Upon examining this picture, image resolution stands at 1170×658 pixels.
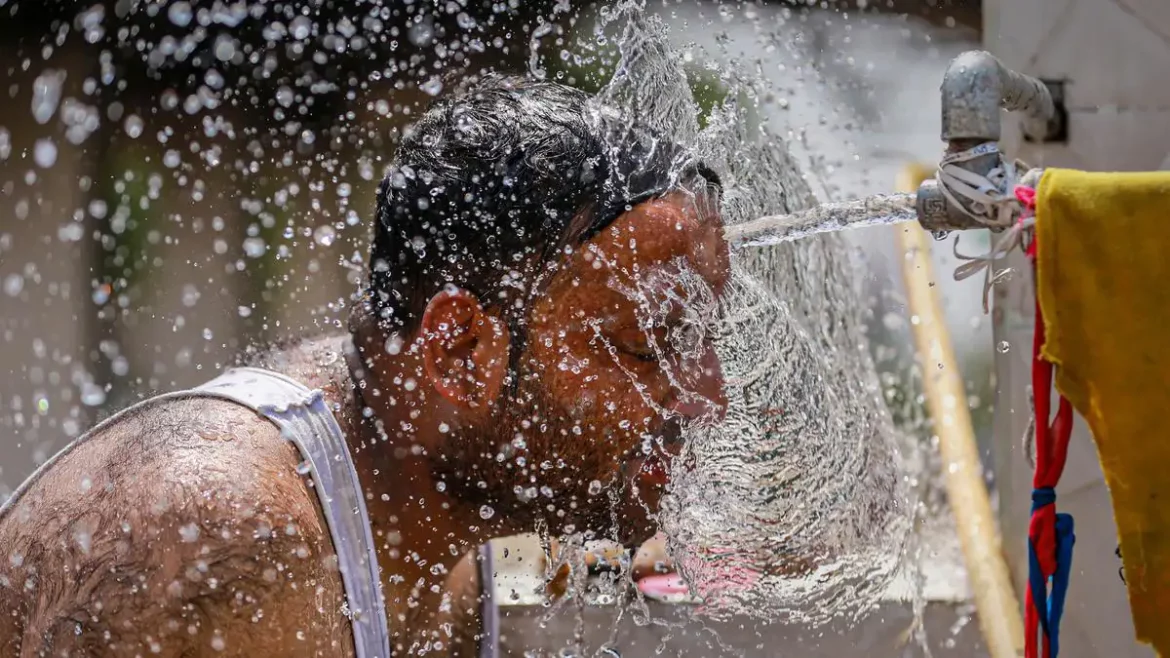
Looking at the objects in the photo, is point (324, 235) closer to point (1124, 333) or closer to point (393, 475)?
point (393, 475)

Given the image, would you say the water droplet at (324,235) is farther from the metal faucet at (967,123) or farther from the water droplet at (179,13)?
the metal faucet at (967,123)

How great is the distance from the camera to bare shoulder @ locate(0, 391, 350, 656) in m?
0.86

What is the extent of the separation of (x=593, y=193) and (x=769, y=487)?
0.59 meters

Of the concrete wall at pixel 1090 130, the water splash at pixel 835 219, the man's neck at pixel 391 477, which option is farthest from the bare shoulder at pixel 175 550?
the concrete wall at pixel 1090 130

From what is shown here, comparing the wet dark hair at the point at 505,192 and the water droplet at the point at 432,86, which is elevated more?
the water droplet at the point at 432,86

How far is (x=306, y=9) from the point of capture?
6.35 ft

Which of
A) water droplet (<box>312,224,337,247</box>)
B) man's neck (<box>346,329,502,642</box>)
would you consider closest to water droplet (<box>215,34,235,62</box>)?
water droplet (<box>312,224,337,247</box>)

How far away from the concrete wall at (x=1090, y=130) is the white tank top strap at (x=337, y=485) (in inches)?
28.8

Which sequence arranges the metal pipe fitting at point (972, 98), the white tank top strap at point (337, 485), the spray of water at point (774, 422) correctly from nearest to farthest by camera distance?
the metal pipe fitting at point (972, 98)
the white tank top strap at point (337, 485)
the spray of water at point (774, 422)

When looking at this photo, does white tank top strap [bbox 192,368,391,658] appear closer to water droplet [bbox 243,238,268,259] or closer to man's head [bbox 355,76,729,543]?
man's head [bbox 355,76,729,543]

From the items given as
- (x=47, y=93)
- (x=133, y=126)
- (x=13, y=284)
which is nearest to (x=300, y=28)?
(x=133, y=126)

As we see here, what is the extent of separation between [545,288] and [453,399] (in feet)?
0.57

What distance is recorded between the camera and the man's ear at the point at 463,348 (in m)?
1.11

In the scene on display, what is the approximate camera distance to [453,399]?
1144mm
